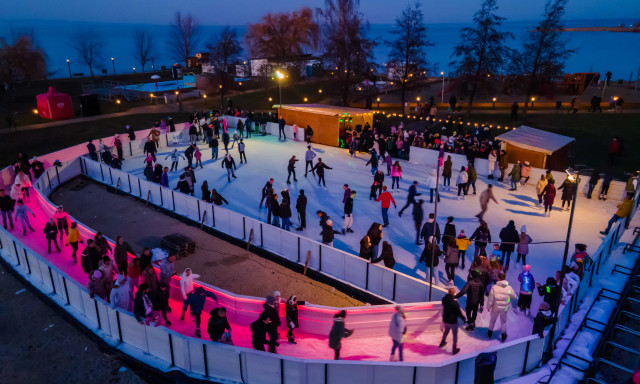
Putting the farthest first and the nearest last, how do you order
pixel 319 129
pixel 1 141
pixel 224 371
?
pixel 1 141 → pixel 319 129 → pixel 224 371

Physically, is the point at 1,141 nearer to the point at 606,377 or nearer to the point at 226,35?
the point at 226,35

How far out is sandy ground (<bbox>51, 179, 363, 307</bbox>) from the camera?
37.8 ft

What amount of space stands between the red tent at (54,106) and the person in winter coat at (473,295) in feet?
114

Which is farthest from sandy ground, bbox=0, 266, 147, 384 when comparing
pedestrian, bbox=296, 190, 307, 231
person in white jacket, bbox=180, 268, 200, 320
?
pedestrian, bbox=296, 190, 307, 231

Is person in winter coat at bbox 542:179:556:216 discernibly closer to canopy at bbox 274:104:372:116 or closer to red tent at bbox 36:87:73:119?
canopy at bbox 274:104:372:116

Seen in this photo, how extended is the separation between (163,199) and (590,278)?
1354 centimetres

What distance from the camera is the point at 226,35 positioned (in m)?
49.0

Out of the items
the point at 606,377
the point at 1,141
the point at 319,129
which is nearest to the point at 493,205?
the point at 606,377

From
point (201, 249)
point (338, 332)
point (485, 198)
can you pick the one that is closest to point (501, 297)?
point (338, 332)

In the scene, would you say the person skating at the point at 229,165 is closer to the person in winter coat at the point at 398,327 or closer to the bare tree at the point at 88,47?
the person in winter coat at the point at 398,327

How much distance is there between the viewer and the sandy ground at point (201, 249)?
1152 cm

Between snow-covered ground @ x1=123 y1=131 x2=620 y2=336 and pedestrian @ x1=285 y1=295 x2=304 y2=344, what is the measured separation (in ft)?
13.0

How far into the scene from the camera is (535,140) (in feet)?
65.0

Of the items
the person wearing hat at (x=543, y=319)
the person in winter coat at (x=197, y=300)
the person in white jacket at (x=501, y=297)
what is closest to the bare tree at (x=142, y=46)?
the person in winter coat at (x=197, y=300)
